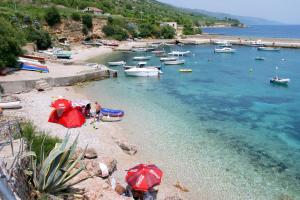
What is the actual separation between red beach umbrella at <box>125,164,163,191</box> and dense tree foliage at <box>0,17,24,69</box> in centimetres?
2221

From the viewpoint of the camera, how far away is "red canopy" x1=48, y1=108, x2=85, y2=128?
2134 centimetres

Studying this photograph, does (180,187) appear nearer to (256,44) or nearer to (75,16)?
(75,16)

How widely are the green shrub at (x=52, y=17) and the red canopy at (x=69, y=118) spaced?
179 ft

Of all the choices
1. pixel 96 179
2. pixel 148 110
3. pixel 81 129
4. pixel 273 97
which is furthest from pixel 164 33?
pixel 96 179

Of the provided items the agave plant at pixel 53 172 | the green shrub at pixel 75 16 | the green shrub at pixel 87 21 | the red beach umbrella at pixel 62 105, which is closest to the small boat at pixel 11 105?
the red beach umbrella at pixel 62 105

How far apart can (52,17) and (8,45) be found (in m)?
42.7

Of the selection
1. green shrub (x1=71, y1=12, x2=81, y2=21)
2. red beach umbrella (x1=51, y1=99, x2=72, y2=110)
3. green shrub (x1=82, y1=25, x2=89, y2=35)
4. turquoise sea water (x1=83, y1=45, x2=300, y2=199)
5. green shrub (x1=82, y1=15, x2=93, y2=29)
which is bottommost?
turquoise sea water (x1=83, y1=45, x2=300, y2=199)

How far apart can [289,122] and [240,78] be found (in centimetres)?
2071

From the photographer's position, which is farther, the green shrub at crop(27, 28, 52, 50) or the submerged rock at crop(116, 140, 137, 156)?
the green shrub at crop(27, 28, 52, 50)

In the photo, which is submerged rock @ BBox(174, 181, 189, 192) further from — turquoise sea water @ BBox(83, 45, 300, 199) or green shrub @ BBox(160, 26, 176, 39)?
green shrub @ BBox(160, 26, 176, 39)

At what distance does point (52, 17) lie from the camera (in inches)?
2810

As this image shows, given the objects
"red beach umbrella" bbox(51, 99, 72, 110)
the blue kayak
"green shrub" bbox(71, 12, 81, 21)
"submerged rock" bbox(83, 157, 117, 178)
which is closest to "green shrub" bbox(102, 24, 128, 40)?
"green shrub" bbox(71, 12, 81, 21)

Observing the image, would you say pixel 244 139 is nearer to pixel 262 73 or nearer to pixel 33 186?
pixel 33 186

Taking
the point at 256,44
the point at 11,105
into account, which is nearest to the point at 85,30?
the point at 256,44
